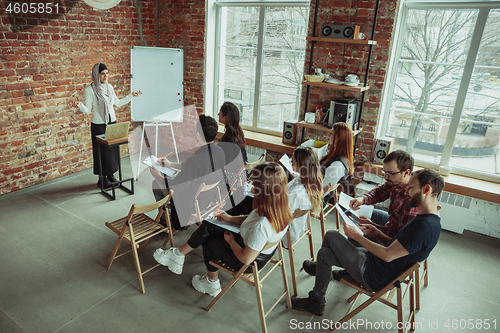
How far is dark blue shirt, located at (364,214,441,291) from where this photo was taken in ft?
6.86

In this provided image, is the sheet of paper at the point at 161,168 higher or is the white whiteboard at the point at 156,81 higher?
the white whiteboard at the point at 156,81

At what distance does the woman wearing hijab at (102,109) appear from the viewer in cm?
428

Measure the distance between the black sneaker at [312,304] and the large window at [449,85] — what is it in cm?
260

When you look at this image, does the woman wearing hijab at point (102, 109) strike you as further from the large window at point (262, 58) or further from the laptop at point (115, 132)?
the large window at point (262, 58)

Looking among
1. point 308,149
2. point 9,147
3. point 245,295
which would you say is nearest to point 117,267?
point 245,295

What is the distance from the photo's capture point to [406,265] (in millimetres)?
2230

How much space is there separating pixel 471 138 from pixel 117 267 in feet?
13.6

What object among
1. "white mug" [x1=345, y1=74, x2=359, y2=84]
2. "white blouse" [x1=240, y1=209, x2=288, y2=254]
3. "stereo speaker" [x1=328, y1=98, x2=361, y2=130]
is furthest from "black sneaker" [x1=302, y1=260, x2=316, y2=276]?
"white mug" [x1=345, y1=74, x2=359, y2=84]

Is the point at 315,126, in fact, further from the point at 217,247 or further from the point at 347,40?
the point at 217,247

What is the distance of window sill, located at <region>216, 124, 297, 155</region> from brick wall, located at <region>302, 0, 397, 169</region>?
727 millimetres

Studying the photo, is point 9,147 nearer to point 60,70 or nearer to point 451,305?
point 60,70

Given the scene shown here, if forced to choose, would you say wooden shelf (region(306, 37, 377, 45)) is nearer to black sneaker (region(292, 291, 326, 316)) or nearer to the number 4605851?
black sneaker (region(292, 291, 326, 316))

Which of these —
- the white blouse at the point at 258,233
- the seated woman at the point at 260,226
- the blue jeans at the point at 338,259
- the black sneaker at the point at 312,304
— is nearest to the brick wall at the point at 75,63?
the blue jeans at the point at 338,259

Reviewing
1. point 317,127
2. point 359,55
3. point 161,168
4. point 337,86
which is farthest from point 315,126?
point 161,168
